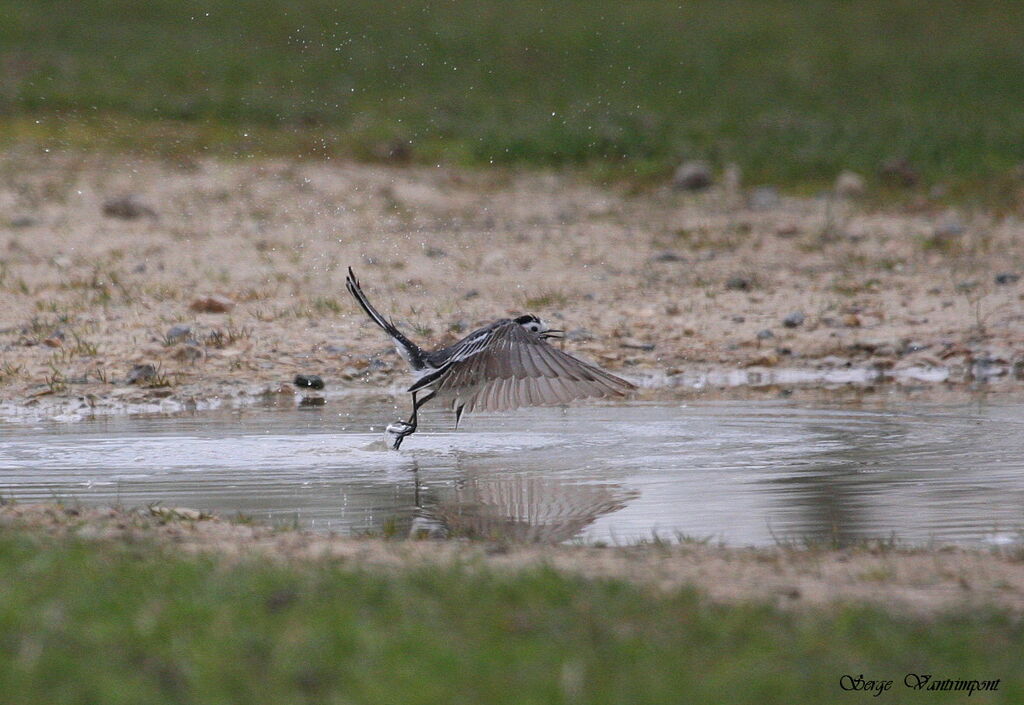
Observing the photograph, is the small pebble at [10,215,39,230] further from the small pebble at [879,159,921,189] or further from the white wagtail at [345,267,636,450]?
the small pebble at [879,159,921,189]

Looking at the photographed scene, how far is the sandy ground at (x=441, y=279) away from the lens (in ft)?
35.2

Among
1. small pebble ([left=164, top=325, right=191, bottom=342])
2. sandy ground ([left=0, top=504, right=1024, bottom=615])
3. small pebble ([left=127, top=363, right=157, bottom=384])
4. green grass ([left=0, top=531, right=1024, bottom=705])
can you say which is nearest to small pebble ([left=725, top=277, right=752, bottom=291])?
small pebble ([left=164, top=325, right=191, bottom=342])

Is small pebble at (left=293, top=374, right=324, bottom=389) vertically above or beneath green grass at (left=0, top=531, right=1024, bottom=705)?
above

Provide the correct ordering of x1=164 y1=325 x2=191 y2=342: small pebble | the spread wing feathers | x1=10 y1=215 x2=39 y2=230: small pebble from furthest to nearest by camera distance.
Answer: x1=10 y1=215 x2=39 y2=230: small pebble < x1=164 y1=325 x2=191 y2=342: small pebble < the spread wing feathers

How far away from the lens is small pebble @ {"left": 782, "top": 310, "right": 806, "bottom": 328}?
38.5 ft

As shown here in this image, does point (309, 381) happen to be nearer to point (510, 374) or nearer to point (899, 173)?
point (510, 374)

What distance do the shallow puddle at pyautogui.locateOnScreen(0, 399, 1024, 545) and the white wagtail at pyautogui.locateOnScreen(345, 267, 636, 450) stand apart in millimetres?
274

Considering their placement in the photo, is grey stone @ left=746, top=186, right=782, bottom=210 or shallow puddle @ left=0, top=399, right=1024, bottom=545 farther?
grey stone @ left=746, top=186, right=782, bottom=210

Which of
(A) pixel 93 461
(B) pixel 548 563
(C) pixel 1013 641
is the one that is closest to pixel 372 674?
(B) pixel 548 563

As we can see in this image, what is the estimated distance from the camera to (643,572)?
5023 millimetres

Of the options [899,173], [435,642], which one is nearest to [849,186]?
[899,173]

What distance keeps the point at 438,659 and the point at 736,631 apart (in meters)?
0.87

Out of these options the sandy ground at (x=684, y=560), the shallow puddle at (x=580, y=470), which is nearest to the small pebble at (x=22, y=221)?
the shallow puddle at (x=580, y=470)

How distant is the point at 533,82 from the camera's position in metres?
27.7
